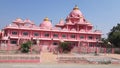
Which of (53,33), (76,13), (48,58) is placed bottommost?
(48,58)

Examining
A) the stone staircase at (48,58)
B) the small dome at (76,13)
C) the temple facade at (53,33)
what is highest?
the small dome at (76,13)

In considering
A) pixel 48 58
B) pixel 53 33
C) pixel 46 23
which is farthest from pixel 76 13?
pixel 48 58

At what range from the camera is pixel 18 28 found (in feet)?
142

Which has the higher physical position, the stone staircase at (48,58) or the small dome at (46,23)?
the small dome at (46,23)

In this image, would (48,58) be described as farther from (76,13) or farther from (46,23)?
(76,13)

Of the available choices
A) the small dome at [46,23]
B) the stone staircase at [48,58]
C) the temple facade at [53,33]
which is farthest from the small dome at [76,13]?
the stone staircase at [48,58]

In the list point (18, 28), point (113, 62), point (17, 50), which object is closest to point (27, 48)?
point (17, 50)

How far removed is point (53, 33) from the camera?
4594cm

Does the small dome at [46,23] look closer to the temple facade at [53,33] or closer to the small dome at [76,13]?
the temple facade at [53,33]

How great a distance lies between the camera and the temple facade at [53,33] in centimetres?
4291

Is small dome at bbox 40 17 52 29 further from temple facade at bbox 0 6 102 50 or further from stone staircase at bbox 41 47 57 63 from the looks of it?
stone staircase at bbox 41 47 57 63

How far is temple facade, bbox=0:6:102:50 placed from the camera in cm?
4291

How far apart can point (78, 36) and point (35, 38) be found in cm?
897

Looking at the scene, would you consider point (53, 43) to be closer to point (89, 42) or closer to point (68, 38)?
point (68, 38)
